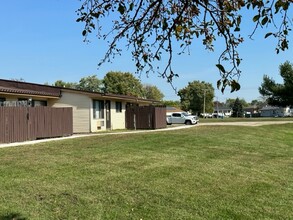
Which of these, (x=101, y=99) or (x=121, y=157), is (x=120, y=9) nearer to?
(x=121, y=157)

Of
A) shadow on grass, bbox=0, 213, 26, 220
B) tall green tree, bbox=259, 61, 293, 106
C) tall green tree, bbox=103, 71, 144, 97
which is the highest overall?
tall green tree, bbox=103, 71, 144, 97

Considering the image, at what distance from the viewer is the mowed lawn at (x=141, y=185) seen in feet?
21.6

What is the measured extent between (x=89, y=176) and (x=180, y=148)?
6.48 metres

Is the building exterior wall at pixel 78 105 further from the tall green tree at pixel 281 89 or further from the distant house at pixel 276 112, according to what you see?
the distant house at pixel 276 112

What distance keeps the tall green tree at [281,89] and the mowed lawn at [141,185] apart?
3051 centimetres

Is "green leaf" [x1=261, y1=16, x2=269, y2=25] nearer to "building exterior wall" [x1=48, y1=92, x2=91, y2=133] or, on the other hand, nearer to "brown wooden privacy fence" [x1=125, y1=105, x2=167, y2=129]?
"building exterior wall" [x1=48, y1=92, x2=91, y2=133]

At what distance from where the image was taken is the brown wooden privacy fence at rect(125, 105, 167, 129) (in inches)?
1209

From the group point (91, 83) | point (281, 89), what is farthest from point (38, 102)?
point (91, 83)

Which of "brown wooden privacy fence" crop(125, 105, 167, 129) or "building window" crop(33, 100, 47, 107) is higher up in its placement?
"building window" crop(33, 100, 47, 107)

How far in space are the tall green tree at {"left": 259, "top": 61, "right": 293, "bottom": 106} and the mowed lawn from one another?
30.5 metres

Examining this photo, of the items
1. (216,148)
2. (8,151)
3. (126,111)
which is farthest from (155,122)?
(8,151)

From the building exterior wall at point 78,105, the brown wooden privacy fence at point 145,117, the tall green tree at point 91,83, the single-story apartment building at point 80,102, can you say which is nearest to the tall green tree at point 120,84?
the tall green tree at point 91,83

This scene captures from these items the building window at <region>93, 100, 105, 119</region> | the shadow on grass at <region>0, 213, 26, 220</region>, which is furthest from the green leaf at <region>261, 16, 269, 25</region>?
the building window at <region>93, 100, 105, 119</region>

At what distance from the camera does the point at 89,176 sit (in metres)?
8.88
